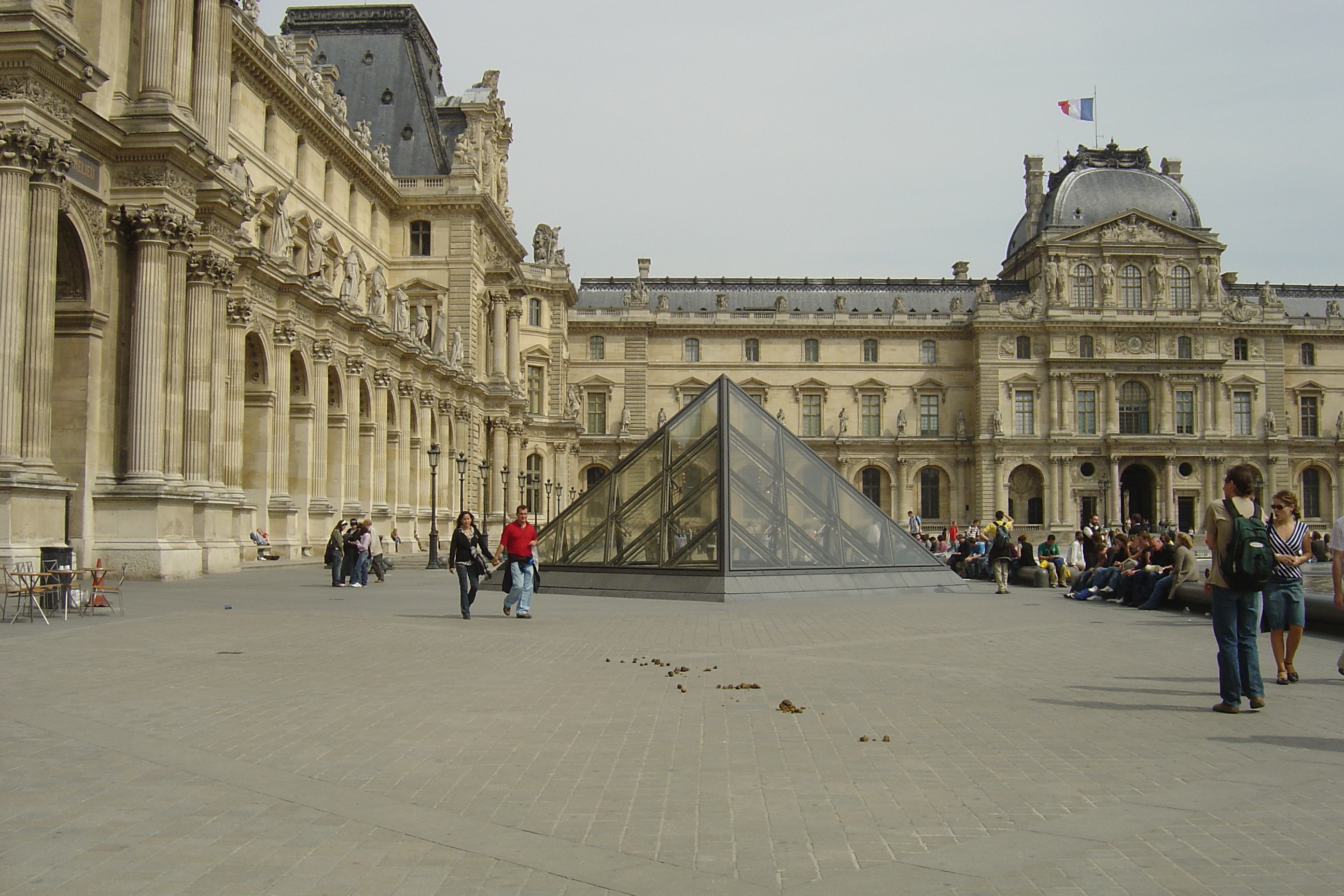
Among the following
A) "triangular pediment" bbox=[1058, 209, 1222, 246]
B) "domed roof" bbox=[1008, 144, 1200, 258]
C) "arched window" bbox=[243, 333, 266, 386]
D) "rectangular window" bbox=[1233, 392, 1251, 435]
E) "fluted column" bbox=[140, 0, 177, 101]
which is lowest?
"arched window" bbox=[243, 333, 266, 386]

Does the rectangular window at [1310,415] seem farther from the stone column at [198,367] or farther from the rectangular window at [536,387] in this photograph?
the stone column at [198,367]

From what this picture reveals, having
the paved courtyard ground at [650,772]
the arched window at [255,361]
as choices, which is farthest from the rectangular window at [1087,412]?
the paved courtyard ground at [650,772]

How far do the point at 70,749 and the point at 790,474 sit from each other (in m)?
14.4

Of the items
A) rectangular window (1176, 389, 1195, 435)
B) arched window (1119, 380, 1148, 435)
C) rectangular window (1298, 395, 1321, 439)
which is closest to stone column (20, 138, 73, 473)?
arched window (1119, 380, 1148, 435)

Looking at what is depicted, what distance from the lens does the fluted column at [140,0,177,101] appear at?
63.9 feet

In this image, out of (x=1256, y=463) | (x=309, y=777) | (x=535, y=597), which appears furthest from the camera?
(x=1256, y=463)

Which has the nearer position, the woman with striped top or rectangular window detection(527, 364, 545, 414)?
the woman with striped top

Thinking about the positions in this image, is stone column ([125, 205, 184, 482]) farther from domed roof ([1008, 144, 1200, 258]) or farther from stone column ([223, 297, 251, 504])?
domed roof ([1008, 144, 1200, 258])

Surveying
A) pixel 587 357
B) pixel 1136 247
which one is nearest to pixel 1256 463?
pixel 1136 247

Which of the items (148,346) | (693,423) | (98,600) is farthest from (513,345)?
(98,600)

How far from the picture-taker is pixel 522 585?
565 inches

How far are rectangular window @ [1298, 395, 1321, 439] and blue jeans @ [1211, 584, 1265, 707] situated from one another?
7284 centimetres

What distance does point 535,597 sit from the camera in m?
18.7

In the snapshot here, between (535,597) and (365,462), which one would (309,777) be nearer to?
(535,597)
